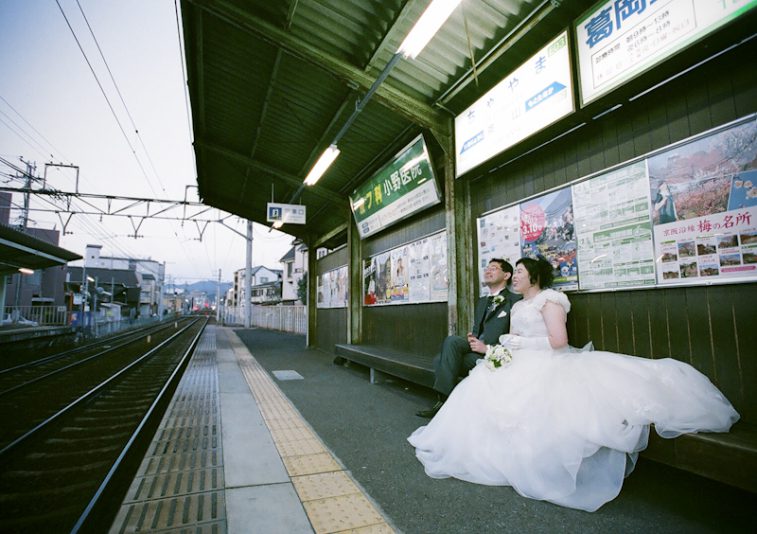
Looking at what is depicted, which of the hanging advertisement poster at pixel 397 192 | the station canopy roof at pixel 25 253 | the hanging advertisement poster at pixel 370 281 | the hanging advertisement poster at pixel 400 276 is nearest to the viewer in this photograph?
the hanging advertisement poster at pixel 397 192

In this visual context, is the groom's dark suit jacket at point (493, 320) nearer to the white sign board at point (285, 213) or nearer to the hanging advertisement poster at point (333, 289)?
the hanging advertisement poster at point (333, 289)

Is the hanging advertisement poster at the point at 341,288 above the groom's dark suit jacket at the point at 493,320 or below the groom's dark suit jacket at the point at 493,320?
above

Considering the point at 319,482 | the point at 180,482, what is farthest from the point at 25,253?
the point at 319,482

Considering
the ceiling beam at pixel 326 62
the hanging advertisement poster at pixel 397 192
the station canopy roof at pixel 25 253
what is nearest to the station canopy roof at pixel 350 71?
the ceiling beam at pixel 326 62

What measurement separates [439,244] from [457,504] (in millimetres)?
3995

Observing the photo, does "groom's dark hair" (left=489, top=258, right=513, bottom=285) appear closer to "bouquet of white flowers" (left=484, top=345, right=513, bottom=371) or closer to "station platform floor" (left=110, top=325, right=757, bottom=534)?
"bouquet of white flowers" (left=484, top=345, right=513, bottom=371)

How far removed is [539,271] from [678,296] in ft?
3.28

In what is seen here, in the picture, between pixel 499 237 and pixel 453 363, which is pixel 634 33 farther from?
pixel 453 363

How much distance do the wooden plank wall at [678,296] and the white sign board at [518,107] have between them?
1.26ft

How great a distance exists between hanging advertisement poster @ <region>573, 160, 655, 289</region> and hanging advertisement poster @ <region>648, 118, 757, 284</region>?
0.09 meters

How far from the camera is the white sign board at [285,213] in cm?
905

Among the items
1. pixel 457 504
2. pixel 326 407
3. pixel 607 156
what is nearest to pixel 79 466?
pixel 326 407

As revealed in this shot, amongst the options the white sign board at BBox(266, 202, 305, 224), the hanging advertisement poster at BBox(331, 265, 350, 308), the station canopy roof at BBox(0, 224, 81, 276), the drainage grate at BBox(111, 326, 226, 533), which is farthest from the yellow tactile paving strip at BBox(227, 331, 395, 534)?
the station canopy roof at BBox(0, 224, 81, 276)

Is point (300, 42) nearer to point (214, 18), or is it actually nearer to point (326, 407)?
point (214, 18)
